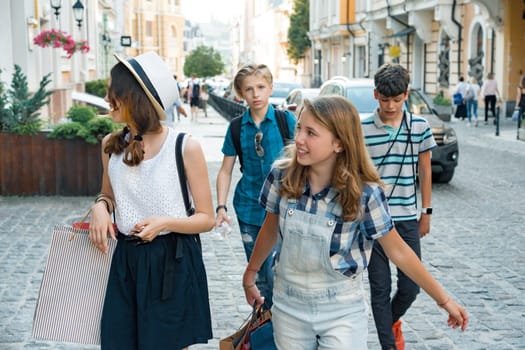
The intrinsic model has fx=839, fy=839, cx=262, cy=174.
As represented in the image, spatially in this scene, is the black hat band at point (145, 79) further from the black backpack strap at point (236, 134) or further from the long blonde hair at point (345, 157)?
the black backpack strap at point (236, 134)

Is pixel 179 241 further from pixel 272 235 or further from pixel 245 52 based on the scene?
pixel 245 52

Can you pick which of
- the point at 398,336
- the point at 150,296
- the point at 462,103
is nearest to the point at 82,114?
the point at 398,336

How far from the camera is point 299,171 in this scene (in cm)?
311

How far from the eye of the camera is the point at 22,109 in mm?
11945

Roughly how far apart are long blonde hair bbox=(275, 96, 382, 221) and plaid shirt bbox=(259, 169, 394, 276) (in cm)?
3

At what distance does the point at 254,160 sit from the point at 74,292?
172 centimetres

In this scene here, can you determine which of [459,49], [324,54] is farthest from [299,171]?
[324,54]

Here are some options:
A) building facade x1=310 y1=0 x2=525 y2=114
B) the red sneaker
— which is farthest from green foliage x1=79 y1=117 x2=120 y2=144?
building facade x1=310 y1=0 x2=525 y2=114

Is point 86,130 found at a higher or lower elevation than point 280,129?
lower

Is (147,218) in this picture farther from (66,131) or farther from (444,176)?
(444,176)

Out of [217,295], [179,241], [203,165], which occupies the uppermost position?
[203,165]

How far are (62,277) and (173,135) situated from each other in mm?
724

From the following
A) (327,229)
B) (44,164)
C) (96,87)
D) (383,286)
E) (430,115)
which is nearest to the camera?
(327,229)

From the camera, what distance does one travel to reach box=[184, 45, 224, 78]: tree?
244 feet
